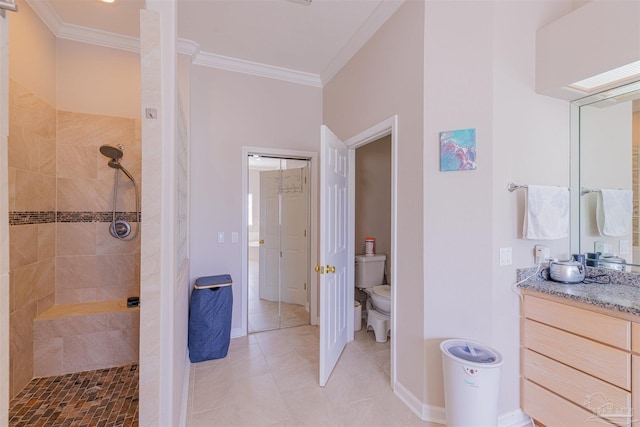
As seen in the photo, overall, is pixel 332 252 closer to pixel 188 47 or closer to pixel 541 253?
pixel 541 253

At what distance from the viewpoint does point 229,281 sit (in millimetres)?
2717

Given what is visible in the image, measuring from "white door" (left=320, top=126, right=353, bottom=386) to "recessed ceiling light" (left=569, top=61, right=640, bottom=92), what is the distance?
1653 mm

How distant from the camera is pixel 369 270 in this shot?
3.43 metres

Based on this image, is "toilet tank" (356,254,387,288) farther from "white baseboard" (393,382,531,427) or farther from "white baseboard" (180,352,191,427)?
"white baseboard" (180,352,191,427)

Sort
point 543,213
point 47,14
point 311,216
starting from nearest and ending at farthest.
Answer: point 543,213
point 47,14
point 311,216

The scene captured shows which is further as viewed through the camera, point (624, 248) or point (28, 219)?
point (28, 219)

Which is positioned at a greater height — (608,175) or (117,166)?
(117,166)

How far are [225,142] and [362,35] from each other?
1.69 metres

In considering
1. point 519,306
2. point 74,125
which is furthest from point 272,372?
point 74,125

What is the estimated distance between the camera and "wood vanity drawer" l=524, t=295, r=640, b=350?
1373 mm

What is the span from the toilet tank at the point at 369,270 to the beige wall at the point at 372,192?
244 millimetres

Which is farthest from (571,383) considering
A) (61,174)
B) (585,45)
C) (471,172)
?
(61,174)

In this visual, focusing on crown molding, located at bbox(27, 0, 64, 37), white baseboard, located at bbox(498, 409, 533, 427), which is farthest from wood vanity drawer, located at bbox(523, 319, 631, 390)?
crown molding, located at bbox(27, 0, 64, 37)

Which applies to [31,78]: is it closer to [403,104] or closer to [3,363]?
[3,363]
